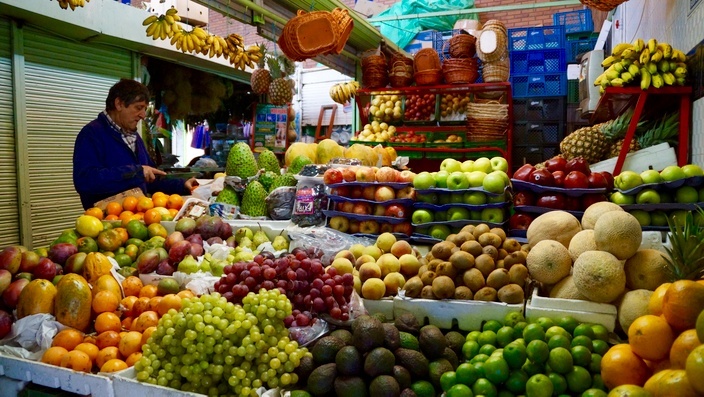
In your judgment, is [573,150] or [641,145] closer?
[641,145]

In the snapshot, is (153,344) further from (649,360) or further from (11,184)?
(11,184)

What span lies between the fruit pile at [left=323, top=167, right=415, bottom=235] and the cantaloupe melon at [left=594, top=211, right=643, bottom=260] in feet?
4.09

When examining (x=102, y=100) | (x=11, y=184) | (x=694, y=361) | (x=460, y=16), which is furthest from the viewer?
(x=460, y=16)

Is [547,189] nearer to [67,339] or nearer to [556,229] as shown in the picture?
[556,229]

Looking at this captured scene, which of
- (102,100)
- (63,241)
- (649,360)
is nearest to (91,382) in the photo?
(63,241)

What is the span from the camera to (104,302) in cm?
234

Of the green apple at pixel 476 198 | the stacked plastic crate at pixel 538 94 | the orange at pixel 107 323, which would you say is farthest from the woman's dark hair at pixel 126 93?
the stacked plastic crate at pixel 538 94

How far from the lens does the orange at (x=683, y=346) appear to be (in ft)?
4.87

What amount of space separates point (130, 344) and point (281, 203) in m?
1.65

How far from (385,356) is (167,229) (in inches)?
82.0

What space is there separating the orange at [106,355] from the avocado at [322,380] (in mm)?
839

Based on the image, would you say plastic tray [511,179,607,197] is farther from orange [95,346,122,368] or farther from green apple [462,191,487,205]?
orange [95,346,122,368]

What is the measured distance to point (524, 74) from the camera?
8.08m

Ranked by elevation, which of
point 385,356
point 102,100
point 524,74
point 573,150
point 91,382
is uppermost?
point 524,74
